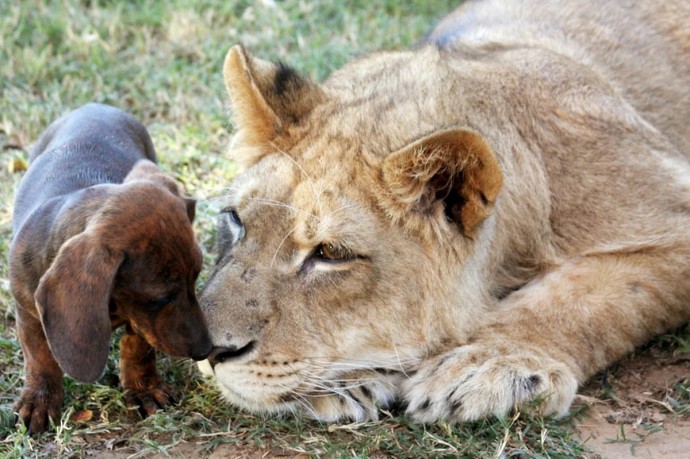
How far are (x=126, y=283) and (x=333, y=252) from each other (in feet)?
2.33

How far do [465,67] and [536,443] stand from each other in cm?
164

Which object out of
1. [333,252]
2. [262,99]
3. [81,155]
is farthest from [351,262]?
[81,155]

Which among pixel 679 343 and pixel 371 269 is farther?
pixel 679 343

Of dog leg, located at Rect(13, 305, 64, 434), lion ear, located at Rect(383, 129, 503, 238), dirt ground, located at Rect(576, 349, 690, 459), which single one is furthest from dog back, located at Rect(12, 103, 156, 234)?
dirt ground, located at Rect(576, 349, 690, 459)

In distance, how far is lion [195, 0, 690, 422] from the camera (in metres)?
3.59

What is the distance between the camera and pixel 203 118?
6.25 meters

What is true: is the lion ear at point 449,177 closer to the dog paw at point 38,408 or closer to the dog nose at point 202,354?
the dog nose at point 202,354

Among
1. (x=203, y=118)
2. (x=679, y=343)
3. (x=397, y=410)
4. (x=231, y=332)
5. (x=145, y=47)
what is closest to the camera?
(x=231, y=332)

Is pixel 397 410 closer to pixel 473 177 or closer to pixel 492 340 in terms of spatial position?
pixel 492 340

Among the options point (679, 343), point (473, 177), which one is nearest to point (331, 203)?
point (473, 177)

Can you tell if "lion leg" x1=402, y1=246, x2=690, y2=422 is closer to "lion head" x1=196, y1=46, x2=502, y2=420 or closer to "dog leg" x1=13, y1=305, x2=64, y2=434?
"lion head" x1=196, y1=46, x2=502, y2=420

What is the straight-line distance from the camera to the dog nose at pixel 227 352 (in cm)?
347

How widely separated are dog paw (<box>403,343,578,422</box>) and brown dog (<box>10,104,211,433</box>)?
0.79 meters

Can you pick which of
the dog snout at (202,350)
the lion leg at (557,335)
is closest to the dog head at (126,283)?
the dog snout at (202,350)
